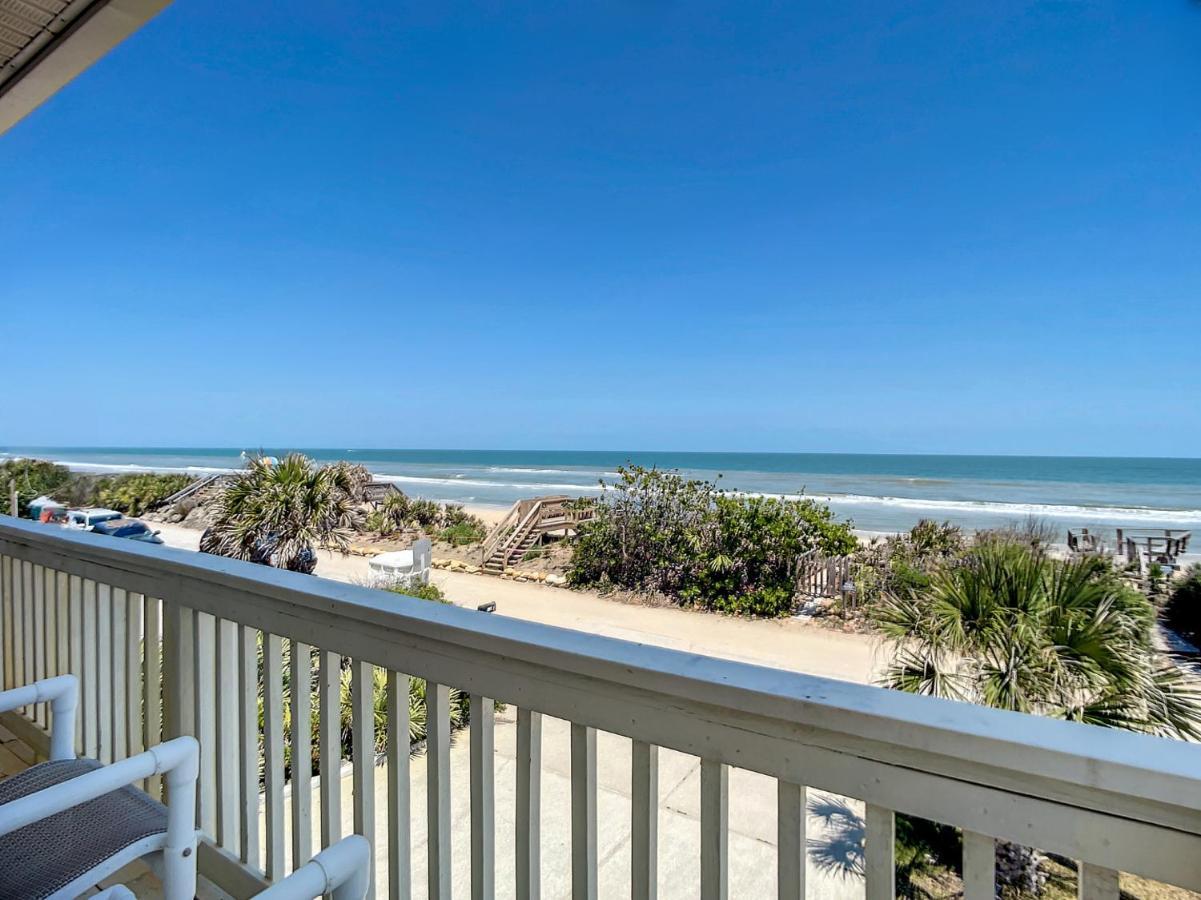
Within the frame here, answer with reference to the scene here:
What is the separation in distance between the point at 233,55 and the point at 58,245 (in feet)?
14.2

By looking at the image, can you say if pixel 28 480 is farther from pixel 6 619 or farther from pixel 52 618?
pixel 52 618

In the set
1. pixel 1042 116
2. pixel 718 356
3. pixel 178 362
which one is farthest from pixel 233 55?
pixel 718 356

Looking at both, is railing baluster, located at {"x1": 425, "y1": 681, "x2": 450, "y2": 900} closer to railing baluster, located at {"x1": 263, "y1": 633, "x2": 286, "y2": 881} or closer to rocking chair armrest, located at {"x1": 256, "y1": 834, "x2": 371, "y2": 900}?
rocking chair armrest, located at {"x1": 256, "y1": 834, "x2": 371, "y2": 900}

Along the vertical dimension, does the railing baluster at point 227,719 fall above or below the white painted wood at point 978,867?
below

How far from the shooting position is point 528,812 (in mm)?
921

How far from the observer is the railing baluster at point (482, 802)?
3.19ft

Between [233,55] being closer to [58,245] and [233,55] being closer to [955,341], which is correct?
[58,245]

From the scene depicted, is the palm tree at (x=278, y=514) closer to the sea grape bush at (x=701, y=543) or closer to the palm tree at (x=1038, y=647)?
the sea grape bush at (x=701, y=543)

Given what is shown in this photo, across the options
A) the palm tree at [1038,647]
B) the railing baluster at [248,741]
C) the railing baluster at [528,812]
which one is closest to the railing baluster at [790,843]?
the railing baluster at [528,812]

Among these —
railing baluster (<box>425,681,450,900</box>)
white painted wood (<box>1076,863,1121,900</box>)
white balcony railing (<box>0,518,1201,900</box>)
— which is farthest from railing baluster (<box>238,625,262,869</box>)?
white painted wood (<box>1076,863,1121,900</box>)

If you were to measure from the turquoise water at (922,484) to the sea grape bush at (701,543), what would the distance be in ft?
12.4

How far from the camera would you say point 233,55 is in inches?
256

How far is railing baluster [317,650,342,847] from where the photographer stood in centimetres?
117

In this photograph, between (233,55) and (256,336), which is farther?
(256,336)
